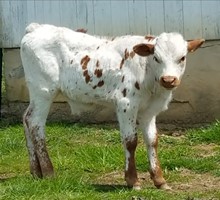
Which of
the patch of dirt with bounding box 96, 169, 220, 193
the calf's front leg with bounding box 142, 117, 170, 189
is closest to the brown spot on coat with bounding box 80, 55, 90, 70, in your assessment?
the calf's front leg with bounding box 142, 117, 170, 189

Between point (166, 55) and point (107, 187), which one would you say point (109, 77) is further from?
point (107, 187)

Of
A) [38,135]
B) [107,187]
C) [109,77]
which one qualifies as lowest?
[107,187]

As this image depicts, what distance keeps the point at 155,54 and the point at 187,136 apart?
Answer: 120 inches

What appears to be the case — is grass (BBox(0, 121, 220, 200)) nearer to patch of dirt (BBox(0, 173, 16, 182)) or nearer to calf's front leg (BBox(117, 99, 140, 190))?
patch of dirt (BBox(0, 173, 16, 182))

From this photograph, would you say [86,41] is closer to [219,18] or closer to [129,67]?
[129,67]

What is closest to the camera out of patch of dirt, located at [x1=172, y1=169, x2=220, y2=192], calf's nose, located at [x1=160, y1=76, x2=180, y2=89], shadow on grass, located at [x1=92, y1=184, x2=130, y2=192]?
calf's nose, located at [x1=160, y1=76, x2=180, y2=89]

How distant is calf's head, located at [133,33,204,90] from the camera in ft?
22.0

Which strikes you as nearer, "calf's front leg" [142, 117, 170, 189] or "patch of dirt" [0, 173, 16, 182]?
"calf's front leg" [142, 117, 170, 189]

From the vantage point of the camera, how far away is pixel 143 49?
685 cm

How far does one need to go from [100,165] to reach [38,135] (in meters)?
1.01

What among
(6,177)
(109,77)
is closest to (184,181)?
(109,77)

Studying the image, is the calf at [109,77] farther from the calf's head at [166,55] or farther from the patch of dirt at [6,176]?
the patch of dirt at [6,176]

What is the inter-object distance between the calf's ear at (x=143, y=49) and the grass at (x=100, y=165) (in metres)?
1.29

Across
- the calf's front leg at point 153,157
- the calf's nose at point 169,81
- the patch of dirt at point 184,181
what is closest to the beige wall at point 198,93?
the patch of dirt at point 184,181
